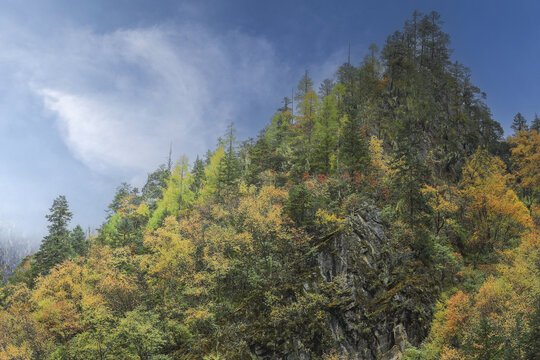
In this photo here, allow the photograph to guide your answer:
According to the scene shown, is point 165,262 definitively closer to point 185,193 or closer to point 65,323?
point 65,323

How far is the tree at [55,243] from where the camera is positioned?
38656 mm

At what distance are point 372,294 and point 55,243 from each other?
44519mm

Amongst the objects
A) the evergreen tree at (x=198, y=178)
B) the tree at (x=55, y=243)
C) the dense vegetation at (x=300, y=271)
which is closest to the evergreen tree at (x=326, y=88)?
the dense vegetation at (x=300, y=271)

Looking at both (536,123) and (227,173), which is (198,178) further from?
(536,123)

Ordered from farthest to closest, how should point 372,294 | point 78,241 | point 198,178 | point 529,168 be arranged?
point 198,178 → point 78,241 → point 529,168 → point 372,294

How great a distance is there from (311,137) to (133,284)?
3378 centimetres

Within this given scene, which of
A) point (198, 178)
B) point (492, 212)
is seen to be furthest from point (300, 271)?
point (198, 178)

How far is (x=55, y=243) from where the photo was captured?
4034cm

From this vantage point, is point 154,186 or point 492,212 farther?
point 154,186

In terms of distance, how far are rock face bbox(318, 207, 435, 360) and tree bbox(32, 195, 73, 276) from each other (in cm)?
3765

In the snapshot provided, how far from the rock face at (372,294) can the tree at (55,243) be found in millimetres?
37646

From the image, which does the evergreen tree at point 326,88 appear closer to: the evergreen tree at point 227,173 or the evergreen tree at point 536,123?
the evergreen tree at point 227,173

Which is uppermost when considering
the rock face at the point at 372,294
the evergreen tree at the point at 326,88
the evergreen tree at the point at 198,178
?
the evergreen tree at the point at 326,88

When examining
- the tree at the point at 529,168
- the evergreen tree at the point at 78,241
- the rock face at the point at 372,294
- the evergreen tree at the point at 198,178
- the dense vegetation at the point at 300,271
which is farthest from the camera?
the evergreen tree at the point at 198,178
